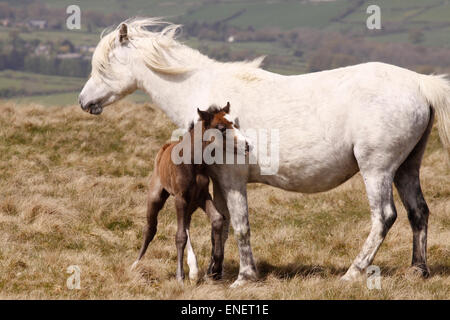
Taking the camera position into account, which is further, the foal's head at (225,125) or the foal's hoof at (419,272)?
the foal's hoof at (419,272)

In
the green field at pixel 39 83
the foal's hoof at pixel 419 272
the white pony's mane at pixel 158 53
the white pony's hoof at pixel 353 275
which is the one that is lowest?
the foal's hoof at pixel 419 272

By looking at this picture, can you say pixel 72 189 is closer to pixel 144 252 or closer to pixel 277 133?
pixel 144 252

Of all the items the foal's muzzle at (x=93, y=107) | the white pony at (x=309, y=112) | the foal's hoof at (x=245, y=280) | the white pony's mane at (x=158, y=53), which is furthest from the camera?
the foal's muzzle at (x=93, y=107)

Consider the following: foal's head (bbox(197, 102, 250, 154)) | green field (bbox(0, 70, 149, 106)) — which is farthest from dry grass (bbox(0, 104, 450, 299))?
green field (bbox(0, 70, 149, 106))

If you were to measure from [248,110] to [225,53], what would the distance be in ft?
241

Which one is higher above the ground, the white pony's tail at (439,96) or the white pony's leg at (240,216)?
the white pony's tail at (439,96)

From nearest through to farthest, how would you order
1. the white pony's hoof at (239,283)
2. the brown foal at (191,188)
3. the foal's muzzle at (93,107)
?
1. the brown foal at (191,188)
2. the white pony's hoof at (239,283)
3. the foal's muzzle at (93,107)

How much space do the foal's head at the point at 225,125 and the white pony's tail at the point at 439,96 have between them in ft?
6.10

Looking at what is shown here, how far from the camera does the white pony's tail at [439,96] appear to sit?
620 centimetres

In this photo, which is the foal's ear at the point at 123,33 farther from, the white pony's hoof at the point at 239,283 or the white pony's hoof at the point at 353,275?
the white pony's hoof at the point at 353,275

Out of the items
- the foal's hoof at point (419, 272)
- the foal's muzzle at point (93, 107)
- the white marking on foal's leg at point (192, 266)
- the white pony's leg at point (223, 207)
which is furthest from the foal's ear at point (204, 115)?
the foal's hoof at point (419, 272)

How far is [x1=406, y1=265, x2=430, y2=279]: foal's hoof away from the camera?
262 inches

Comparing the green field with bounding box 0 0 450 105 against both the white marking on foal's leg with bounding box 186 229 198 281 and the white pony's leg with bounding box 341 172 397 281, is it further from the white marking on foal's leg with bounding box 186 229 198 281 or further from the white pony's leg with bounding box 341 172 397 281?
the white pony's leg with bounding box 341 172 397 281

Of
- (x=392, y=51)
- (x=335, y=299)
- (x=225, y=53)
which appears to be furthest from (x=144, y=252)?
(x=392, y=51)
